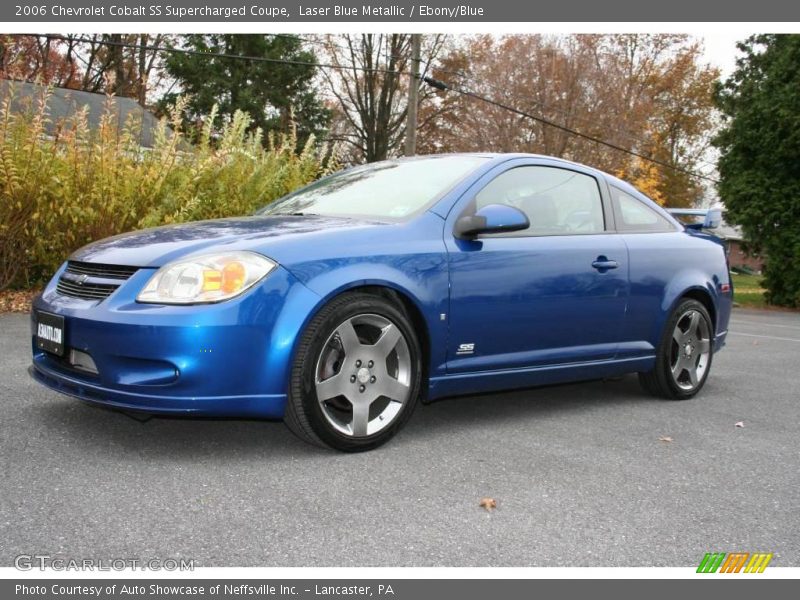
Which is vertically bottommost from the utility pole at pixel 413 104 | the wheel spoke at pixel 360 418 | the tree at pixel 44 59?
the wheel spoke at pixel 360 418

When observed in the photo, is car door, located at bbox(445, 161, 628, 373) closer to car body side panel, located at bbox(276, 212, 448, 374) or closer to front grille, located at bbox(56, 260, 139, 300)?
car body side panel, located at bbox(276, 212, 448, 374)

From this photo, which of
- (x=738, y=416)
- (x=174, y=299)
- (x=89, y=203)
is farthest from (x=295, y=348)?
(x=89, y=203)

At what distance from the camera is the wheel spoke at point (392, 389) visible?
412cm

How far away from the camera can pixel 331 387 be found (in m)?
3.96

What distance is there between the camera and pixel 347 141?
38.4m

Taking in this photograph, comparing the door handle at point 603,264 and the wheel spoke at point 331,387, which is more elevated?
the door handle at point 603,264

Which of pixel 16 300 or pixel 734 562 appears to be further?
pixel 16 300

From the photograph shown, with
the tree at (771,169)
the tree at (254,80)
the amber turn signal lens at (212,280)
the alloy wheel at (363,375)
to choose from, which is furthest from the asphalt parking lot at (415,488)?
the tree at (254,80)

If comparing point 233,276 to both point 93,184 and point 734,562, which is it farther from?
point 93,184

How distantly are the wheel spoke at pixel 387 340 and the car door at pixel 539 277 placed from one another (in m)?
0.38

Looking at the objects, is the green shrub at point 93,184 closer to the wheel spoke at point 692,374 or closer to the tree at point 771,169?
the wheel spoke at point 692,374

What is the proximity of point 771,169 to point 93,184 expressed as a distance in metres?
18.0

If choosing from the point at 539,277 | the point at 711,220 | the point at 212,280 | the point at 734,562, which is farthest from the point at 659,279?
the point at 212,280

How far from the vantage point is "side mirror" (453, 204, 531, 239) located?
4398mm
